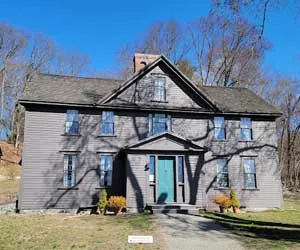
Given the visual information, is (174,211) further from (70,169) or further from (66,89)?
(66,89)

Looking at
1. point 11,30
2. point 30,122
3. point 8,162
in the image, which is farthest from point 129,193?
point 11,30

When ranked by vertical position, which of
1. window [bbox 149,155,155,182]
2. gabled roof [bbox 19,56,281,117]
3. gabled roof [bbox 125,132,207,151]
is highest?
gabled roof [bbox 19,56,281,117]

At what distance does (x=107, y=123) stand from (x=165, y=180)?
192 inches

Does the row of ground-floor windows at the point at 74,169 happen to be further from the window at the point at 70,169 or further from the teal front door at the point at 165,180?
the teal front door at the point at 165,180

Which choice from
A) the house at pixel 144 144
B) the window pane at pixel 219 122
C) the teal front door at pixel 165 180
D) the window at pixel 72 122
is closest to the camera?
the house at pixel 144 144

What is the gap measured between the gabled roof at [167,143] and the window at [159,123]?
4.95ft

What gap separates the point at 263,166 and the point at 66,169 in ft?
40.7

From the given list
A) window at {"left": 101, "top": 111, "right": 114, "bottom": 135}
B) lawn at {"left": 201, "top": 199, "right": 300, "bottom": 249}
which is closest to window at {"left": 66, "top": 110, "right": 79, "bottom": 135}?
window at {"left": 101, "top": 111, "right": 114, "bottom": 135}

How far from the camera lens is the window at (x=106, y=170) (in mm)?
18141

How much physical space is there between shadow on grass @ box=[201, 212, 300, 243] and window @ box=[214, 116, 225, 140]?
21.9ft

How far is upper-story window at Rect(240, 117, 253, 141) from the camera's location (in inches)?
821

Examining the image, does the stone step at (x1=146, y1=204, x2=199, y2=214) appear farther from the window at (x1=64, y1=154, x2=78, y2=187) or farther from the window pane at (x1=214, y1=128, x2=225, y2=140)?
the window pane at (x1=214, y1=128, x2=225, y2=140)

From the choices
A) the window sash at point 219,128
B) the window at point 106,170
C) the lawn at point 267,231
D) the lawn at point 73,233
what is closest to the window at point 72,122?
the window at point 106,170

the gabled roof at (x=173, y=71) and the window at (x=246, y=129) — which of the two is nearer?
the gabled roof at (x=173, y=71)
